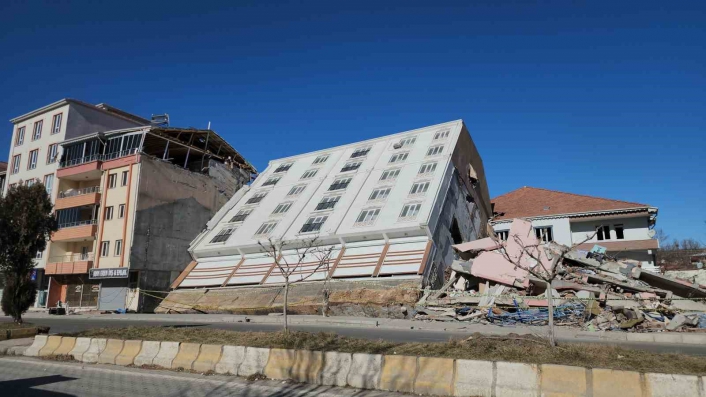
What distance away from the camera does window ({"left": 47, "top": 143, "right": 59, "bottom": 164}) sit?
4372cm

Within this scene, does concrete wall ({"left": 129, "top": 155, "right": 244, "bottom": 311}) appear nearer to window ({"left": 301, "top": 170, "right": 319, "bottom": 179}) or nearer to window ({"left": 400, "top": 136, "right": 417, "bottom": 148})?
window ({"left": 301, "top": 170, "right": 319, "bottom": 179})

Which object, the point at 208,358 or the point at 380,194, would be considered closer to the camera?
the point at 208,358

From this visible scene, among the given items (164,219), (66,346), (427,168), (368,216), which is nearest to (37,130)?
(164,219)

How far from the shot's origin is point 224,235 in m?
38.0

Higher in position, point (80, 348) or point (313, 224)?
point (313, 224)

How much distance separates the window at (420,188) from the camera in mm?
32750

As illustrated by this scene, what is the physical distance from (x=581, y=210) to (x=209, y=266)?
32105mm

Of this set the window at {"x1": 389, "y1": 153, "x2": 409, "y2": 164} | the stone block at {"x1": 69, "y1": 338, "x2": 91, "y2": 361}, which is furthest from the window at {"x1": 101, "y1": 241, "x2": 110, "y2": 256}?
the stone block at {"x1": 69, "y1": 338, "x2": 91, "y2": 361}

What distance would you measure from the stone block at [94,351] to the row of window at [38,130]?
4098 cm

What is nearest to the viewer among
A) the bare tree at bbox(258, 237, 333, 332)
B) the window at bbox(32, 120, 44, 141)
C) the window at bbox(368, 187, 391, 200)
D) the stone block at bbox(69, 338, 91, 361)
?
the stone block at bbox(69, 338, 91, 361)

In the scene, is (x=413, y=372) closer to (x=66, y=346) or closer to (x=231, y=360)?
(x=231, y=360)

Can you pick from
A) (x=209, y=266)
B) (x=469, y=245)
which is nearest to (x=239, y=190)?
(x=209, y=266)

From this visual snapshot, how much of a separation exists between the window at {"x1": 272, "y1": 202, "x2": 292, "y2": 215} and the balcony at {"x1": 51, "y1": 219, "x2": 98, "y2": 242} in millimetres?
15126

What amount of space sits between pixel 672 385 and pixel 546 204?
129ft
